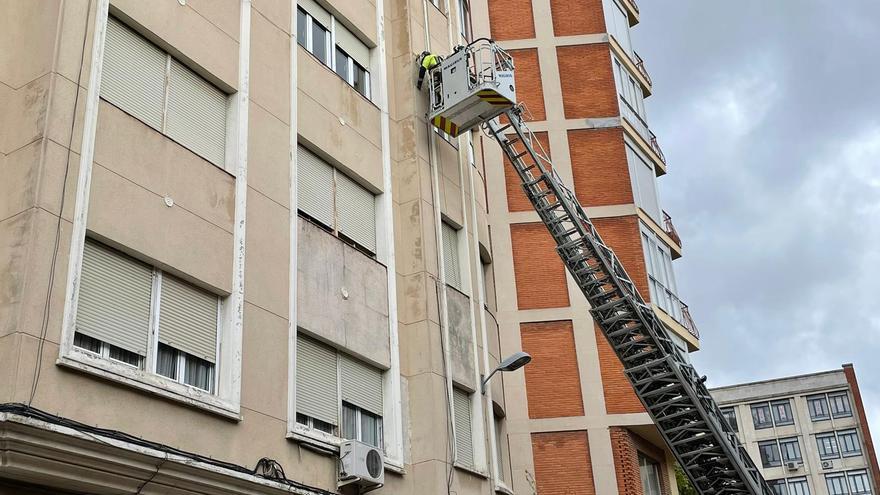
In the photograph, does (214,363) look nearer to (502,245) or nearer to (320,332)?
(320,332)

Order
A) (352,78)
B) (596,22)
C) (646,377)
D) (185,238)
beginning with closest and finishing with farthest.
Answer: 1. (185,238)
2. (352,78)
3. (646,377)
4. (596,22)

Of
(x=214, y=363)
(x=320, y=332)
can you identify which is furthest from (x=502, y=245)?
(x=214, y=363)

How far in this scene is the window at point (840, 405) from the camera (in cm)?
8400

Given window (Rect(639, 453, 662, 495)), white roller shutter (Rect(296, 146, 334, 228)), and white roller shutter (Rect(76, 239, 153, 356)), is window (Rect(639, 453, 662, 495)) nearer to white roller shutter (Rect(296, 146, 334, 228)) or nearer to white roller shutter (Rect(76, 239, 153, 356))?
white roller shutter (Rect(296, 146, 334, 228))

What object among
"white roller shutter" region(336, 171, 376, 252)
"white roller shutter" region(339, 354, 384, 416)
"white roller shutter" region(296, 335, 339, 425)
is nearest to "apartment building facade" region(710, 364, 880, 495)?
"white roller shutter" region(336, 171, 376, 252)

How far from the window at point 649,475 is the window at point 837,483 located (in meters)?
62.4

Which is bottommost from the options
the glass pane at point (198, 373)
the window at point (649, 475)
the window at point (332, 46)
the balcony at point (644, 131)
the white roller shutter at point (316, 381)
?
the glass pane at point (198, 373)

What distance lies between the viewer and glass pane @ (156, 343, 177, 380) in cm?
1173

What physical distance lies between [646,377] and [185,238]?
11841 mm

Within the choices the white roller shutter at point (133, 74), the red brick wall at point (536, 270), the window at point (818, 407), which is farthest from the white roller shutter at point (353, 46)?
the window at point (818, 407)

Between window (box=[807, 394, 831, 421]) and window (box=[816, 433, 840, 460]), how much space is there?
159cm

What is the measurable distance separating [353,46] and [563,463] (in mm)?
13180

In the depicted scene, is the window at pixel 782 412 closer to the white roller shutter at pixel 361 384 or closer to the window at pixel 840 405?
the window at pixel 840 405

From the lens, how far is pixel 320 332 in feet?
48.3
